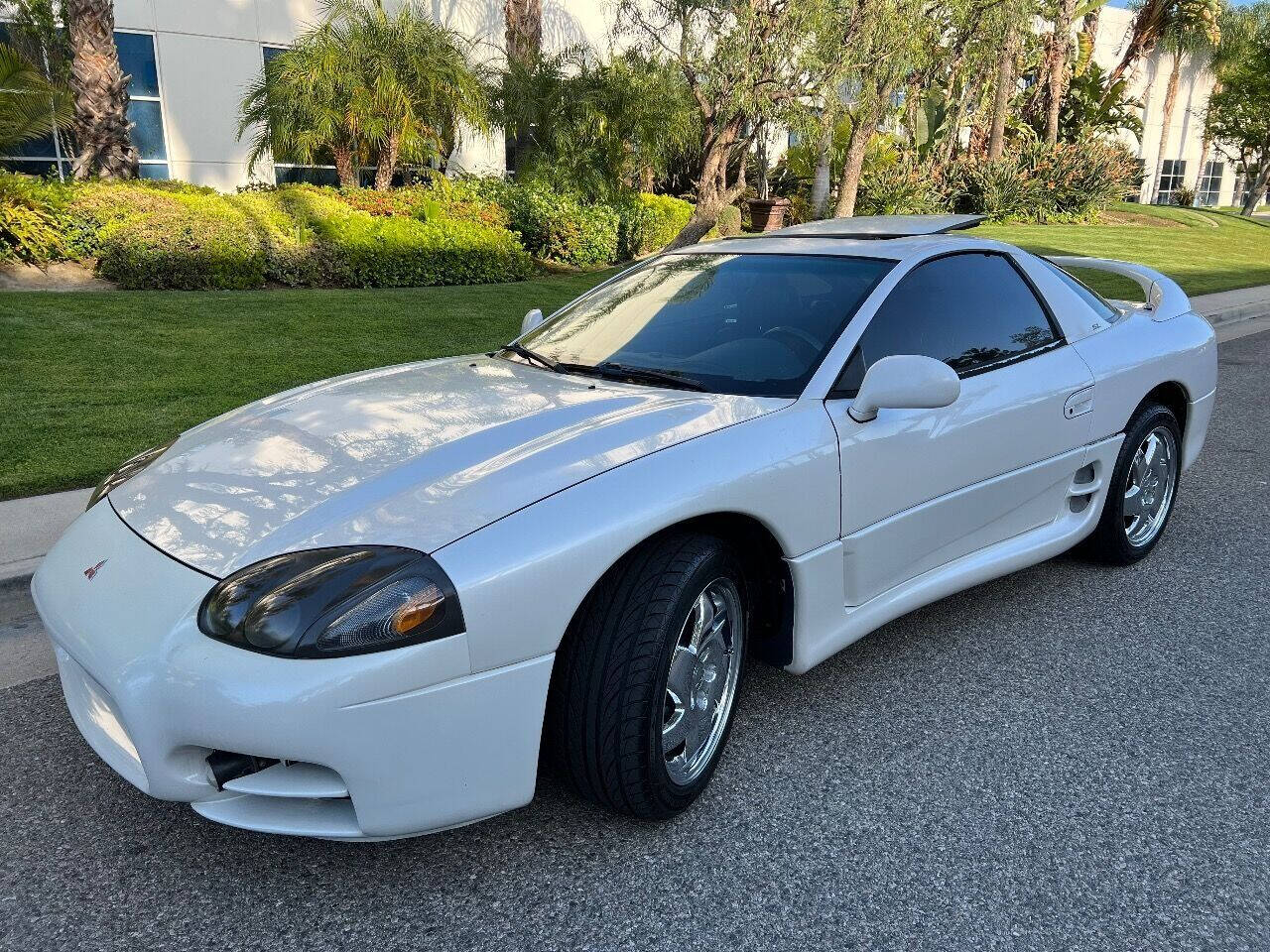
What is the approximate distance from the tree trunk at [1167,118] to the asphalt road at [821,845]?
46.7m

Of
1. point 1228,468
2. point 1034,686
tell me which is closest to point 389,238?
point 1228,468

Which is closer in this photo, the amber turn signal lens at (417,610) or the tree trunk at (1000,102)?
the amber turn signal lens at (417,610)

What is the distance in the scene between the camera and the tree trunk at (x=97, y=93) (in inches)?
452

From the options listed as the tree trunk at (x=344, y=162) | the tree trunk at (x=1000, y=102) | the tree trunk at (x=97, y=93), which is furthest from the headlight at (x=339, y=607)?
the tree trunk at (x=1000, y=102)

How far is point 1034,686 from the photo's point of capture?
3.40m

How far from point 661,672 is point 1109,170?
2816 centimetres

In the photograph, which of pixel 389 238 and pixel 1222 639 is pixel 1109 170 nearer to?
pixel 389 238

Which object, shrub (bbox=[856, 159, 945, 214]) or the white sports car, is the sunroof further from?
shrub (bbox=[856, 159, 945, 214])

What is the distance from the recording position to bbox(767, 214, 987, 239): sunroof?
390cm

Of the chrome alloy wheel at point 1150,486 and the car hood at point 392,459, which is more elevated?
the car hood at point 392,459

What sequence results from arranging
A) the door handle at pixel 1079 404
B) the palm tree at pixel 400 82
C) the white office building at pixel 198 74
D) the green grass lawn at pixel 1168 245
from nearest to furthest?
1. the door handle at pixel 1079 404
2. the palm tree at pixel 400 82
3. the white office building at pixel 198 74
4. the green grass lawn at pixel 1168 245

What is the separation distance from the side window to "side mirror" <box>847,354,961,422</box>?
0.13m

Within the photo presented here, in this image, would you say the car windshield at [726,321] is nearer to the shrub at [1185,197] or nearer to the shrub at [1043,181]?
the shrub at [1043,181]

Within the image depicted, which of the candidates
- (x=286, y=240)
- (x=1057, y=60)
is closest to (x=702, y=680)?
(x=286, y=240)
